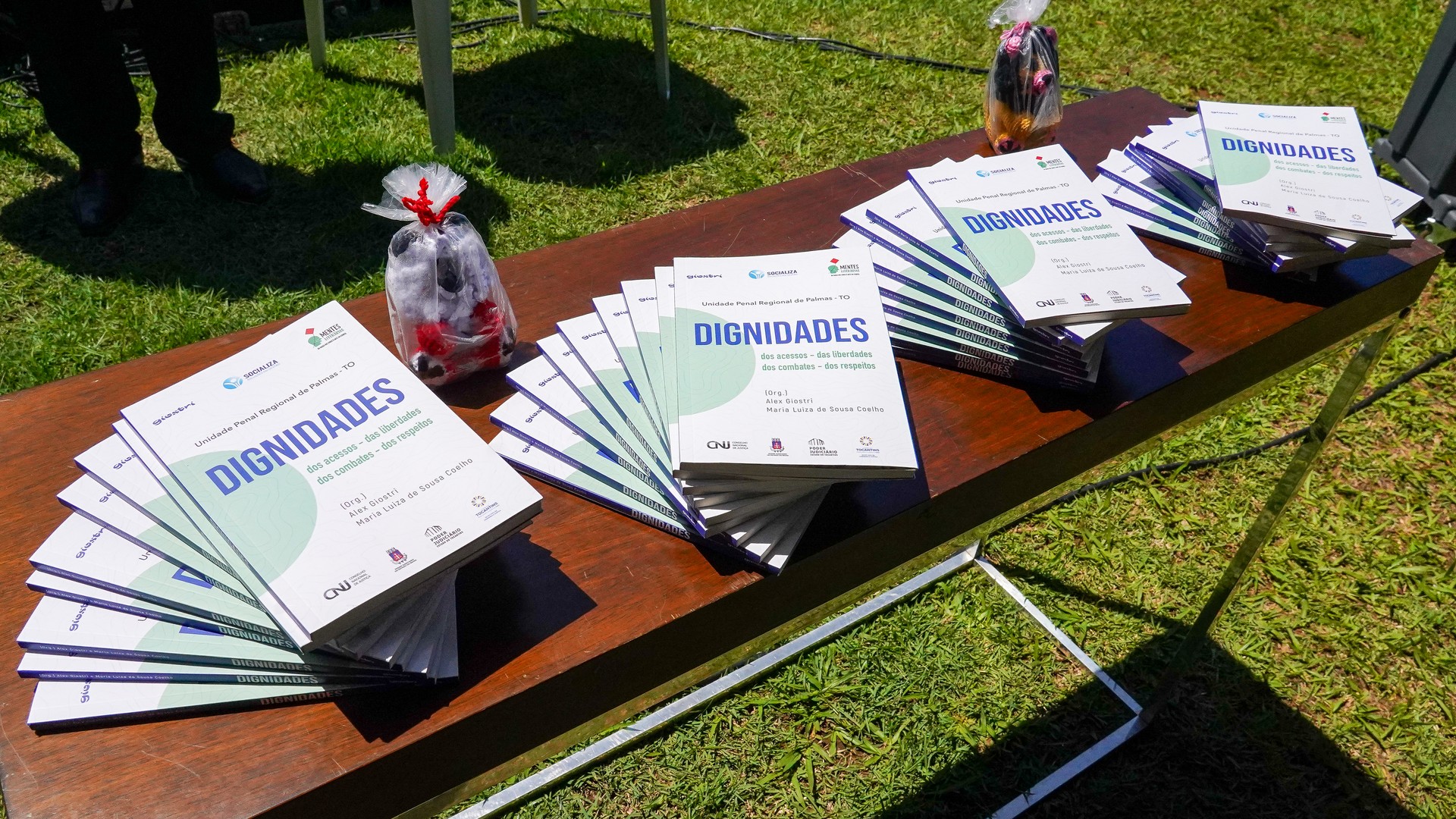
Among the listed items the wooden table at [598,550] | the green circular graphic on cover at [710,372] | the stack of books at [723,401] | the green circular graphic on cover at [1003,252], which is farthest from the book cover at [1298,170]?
the green circular graphic on cover at [710,372]

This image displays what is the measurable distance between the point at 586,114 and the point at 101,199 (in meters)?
1.51

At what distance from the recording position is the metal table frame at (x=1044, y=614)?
111cm

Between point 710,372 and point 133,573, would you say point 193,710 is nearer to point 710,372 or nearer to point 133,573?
point 133,573

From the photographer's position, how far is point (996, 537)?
2.10m

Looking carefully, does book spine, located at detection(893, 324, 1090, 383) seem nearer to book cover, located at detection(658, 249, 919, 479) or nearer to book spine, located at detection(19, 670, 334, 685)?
book cover, located at detection(658, 249, 919, 479)

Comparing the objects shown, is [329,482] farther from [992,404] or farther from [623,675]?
[992,404]

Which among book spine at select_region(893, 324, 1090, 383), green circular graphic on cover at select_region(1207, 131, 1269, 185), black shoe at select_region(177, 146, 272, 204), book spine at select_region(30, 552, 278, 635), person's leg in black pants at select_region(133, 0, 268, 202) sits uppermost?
green circular graphic on cover at select_region(1207, 131, 1269, 185)

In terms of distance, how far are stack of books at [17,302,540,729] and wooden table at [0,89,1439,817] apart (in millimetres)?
34

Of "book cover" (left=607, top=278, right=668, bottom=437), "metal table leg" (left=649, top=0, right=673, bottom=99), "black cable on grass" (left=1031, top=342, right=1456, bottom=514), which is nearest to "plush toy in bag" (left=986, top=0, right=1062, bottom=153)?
"book cover" (left=607, top=278, right=668, bottom=437)

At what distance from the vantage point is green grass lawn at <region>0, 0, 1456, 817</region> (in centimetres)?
171

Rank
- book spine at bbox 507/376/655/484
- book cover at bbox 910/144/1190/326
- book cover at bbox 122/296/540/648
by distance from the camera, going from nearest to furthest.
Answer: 1. book cover at bbox 122/296/540/648
2. book spine at bbox 507/376/655/484
3. book cover at bbox 910/144/1190/326

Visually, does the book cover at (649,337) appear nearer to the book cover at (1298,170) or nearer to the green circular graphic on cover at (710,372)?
the green circular graphic on cover at (710,372)

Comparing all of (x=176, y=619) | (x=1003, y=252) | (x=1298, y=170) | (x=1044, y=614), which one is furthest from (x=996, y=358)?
(x=1044, y=614)

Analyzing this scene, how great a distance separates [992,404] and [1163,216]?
0.52m
